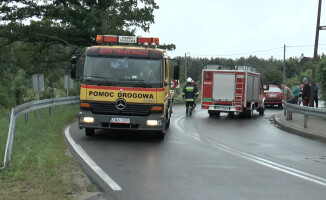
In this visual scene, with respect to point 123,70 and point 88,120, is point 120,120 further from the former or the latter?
point 123,70

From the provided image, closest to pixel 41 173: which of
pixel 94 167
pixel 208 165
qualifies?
pixel 94 167

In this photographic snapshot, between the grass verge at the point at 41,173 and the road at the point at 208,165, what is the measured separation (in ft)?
1.68

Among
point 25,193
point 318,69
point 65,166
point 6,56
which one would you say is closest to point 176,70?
point 65,166

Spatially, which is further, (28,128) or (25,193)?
(28,128)

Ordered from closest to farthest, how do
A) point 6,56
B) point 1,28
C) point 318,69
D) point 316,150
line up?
point 316,150, point 318,69, point 1,28, point 6,56

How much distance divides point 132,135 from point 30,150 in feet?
13.6

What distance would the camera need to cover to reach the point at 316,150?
33.3 ft

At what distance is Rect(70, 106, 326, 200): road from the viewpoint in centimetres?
586

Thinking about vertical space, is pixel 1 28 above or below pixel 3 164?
above

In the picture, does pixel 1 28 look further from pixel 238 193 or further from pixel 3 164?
pixel 238 193

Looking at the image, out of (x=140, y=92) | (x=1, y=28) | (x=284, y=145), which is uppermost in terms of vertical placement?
(x=1, y=28)

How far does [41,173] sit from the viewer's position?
6520mm

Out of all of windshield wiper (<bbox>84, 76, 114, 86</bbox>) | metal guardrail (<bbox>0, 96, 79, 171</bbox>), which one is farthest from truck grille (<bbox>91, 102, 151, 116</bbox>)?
metal guardrail (<bbox>0, 96, 79, 171</bbox>)

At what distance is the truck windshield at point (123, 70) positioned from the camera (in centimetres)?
1063
